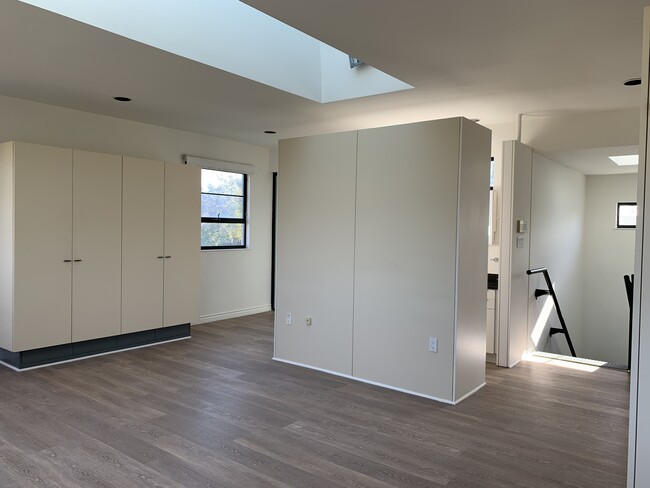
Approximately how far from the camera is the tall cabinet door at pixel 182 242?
5480mm

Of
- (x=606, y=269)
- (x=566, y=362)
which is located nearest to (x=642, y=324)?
(x=566, y=362)

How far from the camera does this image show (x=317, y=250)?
4.50m

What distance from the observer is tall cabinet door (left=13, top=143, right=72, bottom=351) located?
4.27m

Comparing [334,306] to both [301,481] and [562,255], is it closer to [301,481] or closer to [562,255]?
[301,481]

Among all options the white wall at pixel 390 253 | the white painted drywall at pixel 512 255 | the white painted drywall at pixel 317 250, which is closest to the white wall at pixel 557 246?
the white painted drywall at pixel 512 255

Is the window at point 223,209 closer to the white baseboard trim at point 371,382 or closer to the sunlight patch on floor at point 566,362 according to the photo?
the white baseboard trim at point 371,382

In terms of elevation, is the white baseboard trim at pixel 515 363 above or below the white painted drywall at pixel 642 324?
below

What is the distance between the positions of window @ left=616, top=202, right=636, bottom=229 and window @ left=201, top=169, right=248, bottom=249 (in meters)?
5.46

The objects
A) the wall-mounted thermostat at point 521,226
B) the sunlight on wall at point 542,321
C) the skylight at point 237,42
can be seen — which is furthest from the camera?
the sunlight on wall at point 542,321

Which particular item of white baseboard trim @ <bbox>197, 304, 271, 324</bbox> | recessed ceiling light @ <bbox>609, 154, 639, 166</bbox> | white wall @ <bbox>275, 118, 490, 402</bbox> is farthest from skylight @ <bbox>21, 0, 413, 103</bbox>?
white baseboard trim @ <bbox>197, 304, 271, 324</bbox>

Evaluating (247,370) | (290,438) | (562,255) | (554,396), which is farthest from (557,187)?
(290,438)

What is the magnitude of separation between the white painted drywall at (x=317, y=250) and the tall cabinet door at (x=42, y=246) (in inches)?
77.5

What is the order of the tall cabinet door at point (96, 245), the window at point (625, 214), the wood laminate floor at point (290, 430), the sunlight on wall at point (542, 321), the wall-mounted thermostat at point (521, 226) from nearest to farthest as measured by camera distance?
the wood laminate floor at point (290, 430), the tall cabinet door at point (96, 245), the wall-mounted thermostat at point (521, 226), the sunlight on wall at point (542, 321), the window at point (625, 214)

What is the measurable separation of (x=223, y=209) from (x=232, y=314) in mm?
1498
